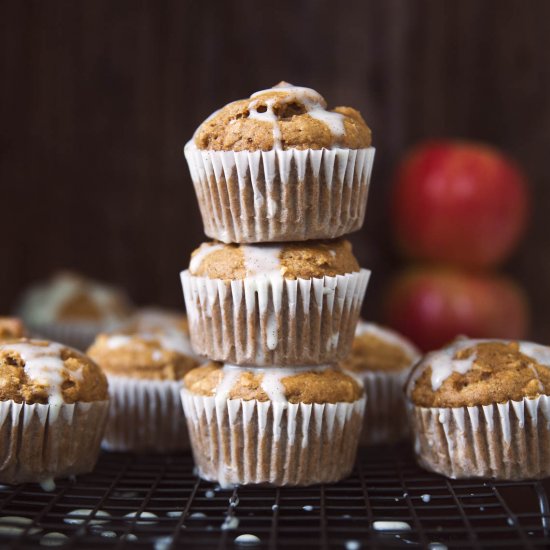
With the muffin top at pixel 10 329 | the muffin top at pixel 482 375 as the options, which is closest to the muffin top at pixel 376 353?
the muffin top at pixel 482 375

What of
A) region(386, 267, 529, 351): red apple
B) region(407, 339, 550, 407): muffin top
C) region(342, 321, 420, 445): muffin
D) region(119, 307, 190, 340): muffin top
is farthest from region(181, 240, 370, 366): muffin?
region(386, 267, 529, 351): red apple

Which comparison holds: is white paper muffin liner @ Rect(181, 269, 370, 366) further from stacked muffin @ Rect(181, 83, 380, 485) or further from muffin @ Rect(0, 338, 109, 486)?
muffin @ Rect(0, 338, 109, 486)

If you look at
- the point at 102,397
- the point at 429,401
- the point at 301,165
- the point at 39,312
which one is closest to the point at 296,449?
the point at 429,401

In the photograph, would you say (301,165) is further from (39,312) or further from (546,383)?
(39,312)

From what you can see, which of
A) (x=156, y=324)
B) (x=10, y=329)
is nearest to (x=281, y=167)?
(x=10, y=329)

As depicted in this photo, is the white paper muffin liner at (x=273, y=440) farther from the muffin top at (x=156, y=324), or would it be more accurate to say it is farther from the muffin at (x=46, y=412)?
the muffin top at (x=156, y=324)

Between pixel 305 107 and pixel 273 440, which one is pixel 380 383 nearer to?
pixel 273 440
